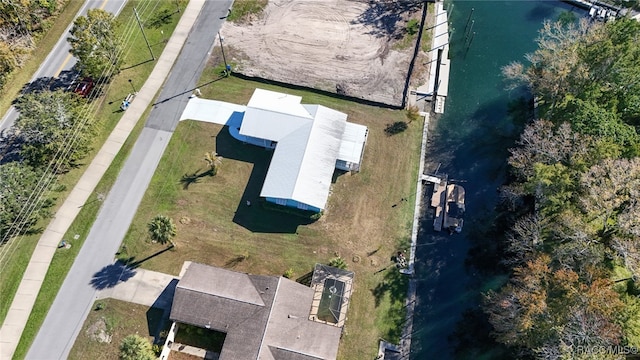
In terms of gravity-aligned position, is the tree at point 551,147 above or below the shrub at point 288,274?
above

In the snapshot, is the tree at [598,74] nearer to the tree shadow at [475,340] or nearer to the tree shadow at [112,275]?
the tree shadow at [475,340]

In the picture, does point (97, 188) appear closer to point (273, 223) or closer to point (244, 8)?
point (273, 223)

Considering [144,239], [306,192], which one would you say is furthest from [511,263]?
[144,239]

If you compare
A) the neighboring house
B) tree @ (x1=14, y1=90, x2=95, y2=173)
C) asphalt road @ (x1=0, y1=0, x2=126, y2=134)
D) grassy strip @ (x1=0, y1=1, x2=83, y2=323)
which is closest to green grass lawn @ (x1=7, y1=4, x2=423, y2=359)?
the neighboring house

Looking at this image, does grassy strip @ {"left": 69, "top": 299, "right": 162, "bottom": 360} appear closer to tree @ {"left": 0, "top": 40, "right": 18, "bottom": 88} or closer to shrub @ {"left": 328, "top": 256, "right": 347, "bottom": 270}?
shrub @ {"left": 328, "top": 256, "right": 347, "bottom": 270}

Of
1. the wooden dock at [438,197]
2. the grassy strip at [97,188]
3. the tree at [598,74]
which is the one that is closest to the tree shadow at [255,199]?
the grassy strip at [97,188]

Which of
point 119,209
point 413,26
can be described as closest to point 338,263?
point 119,209
